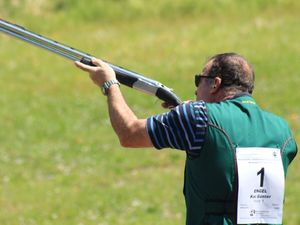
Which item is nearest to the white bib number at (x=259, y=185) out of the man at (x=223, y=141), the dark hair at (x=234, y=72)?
the man at (x=223, y=141)

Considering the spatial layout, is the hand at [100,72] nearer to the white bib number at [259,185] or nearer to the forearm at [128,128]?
the forearm at [128,128]

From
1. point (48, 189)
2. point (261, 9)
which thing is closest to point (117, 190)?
point (48, 189)

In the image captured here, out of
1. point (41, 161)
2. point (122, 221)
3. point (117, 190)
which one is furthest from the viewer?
point (41, 161)

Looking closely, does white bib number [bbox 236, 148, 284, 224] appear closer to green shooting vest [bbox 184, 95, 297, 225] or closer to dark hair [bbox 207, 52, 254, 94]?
green shooting vest [bbox 184, 95, 297, 225]

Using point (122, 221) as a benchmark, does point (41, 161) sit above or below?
above

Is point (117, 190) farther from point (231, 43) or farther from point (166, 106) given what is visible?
point (231, 43)

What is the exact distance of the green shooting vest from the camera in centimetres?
438

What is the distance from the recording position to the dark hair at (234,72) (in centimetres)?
453

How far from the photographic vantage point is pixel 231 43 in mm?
21281

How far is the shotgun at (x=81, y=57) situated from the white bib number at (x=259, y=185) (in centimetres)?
62

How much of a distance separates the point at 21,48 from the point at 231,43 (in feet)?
16.3

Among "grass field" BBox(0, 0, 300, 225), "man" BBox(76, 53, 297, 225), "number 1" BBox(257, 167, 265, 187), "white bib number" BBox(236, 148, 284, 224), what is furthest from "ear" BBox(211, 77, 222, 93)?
"grass field" BBox(0, 0, 300, 225)

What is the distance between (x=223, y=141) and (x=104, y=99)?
1274cm

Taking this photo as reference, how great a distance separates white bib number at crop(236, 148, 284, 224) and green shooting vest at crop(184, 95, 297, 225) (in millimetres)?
33
